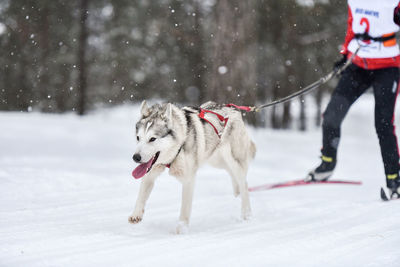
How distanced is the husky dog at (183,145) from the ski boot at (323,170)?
39.8 inches

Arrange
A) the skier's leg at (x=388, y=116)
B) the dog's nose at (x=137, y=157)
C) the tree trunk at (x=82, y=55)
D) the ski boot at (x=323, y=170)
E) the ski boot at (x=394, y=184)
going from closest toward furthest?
the dog's nose at (x=137, y=157)
the skier's leg at (x=388, y=116)
the ski boot at (x=394, y=184)
the ski boot at (x=323, y=170)
the tree trunk at (x=82, y=55)

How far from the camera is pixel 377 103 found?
3.47 meters

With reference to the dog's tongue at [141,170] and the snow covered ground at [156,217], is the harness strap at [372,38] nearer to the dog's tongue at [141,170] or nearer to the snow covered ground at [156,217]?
the snow covered ground at [156,217]

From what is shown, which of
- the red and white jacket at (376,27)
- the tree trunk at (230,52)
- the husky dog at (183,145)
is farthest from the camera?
the tree trunk at (230,52)

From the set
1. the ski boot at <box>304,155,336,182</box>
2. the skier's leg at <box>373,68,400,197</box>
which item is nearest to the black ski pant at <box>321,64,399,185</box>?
the skier's leg at <box>373,68,400,197</box>

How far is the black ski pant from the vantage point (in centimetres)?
340

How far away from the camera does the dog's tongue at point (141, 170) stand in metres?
2.59

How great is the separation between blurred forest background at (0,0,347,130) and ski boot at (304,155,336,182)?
8.40m

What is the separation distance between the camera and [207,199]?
3973 mm

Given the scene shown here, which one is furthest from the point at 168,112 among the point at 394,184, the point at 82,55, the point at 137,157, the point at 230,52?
the point at 82,55

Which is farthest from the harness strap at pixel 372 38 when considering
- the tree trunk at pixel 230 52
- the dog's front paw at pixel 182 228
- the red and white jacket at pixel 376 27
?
the tree trunk at pixel 230 52

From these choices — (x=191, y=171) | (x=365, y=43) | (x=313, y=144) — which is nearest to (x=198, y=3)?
(x=313, y=144)

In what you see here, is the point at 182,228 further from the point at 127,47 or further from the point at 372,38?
the point at 127,47

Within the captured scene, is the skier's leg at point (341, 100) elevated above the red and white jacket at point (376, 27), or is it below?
below
